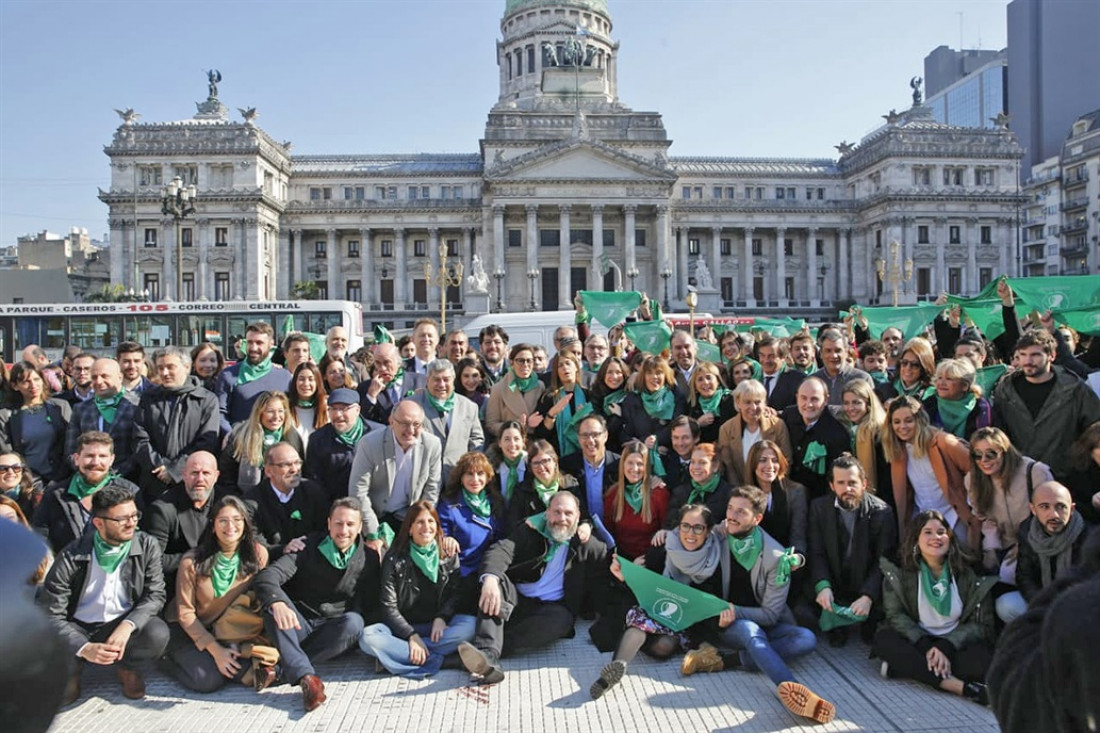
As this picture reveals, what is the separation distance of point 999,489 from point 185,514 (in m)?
6.66

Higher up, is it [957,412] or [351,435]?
[957,412]

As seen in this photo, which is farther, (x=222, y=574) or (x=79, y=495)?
(x=79, y=495)

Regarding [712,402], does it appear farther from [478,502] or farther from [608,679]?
[608,679]

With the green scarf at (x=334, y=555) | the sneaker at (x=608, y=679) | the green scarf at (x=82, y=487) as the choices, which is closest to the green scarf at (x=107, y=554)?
the green scarf at (x=82, y=487)

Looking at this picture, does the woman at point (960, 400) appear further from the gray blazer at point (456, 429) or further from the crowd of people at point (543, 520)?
the gray blazer at point (456, 429)

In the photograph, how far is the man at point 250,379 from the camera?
8.91 meters

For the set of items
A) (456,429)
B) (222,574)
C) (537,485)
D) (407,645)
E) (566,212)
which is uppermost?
(566,212)

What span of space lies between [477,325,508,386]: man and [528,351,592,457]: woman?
1.56 m

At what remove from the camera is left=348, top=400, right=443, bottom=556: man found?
7254mm

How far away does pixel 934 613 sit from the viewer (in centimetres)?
623

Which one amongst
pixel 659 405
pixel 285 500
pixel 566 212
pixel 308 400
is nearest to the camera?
pixel 285 500

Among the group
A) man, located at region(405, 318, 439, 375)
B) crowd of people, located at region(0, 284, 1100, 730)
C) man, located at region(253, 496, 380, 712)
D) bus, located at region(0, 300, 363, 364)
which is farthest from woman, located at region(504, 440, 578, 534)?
bus, located at region(0, 300, 363, 364)

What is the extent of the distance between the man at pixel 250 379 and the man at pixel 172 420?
92 centimetres

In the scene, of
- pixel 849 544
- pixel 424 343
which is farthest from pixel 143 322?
pixel 849 544
